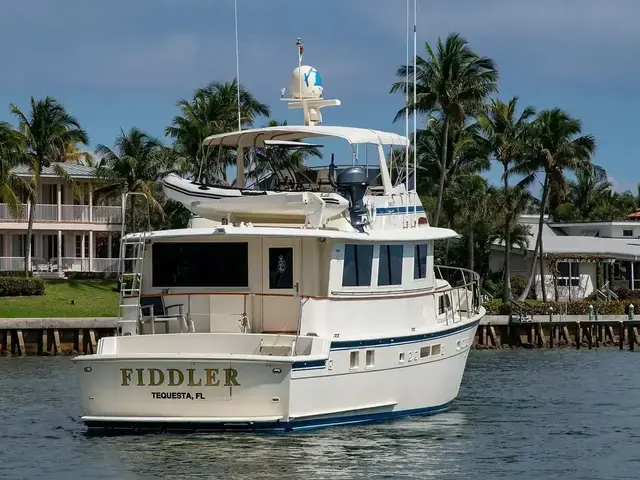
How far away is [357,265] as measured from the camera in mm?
23656

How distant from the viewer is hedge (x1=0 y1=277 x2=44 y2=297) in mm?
55969

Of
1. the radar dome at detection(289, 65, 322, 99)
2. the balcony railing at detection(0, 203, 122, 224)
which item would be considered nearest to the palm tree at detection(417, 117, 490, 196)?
the balcony railing at detection(0, 203, 122, 224)

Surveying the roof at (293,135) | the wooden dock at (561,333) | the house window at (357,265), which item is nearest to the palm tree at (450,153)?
the wooden dock at (561,333)

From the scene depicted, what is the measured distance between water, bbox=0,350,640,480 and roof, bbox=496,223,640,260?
122 ft

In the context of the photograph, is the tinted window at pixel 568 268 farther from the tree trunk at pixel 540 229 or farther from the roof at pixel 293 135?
the roof at pixel 293 135

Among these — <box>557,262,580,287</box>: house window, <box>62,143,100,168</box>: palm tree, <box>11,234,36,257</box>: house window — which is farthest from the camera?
<box>62,143,100,168</box>: palm tree

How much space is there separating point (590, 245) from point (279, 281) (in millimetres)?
49476

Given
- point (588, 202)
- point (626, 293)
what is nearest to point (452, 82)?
point (626, 293)

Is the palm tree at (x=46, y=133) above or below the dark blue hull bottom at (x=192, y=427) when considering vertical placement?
above

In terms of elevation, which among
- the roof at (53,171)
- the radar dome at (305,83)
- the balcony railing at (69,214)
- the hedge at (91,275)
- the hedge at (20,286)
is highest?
the roof at (53,171)

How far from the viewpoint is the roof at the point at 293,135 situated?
25.0 meters

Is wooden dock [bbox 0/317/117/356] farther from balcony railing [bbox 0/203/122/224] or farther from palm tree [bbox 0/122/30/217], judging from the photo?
balcony railing [bbox 0/203/122/224]

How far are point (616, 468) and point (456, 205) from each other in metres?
43.4

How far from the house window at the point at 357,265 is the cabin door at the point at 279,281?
0.87 m
